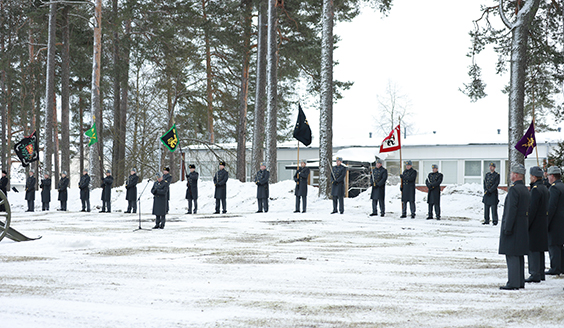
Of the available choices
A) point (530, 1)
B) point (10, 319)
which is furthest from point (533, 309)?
point (530, 1)

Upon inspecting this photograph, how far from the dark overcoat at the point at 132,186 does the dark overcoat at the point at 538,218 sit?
16.2 m

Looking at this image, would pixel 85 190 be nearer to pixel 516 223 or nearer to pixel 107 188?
pixel 107 188

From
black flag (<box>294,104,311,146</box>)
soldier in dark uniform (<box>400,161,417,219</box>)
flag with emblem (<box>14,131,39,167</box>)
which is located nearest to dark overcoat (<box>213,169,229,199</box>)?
black flag (<box>294,104,311,146</box>)

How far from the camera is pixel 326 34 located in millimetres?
21094

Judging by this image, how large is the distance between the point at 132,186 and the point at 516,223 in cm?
1678

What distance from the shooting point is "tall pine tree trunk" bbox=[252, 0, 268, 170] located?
2520cm

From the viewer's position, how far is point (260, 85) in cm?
2566

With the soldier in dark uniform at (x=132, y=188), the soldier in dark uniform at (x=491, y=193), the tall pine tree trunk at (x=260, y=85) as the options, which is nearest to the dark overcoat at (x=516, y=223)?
the soldier in dark uniform at (x=491, y=193)

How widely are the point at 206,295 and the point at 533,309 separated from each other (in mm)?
3448

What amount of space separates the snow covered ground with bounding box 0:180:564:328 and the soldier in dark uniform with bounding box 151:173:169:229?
675 mm

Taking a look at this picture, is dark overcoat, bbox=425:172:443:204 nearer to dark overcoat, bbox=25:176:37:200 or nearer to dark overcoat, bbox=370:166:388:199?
dark overcoat, bbox=370:166:388:199

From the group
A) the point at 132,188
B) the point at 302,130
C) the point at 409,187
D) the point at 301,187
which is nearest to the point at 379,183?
the point at 409,187

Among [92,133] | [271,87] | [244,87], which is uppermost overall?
[244,87]

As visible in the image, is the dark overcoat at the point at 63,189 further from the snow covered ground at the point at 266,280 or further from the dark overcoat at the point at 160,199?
the dark overcoat at the point at 160,199
